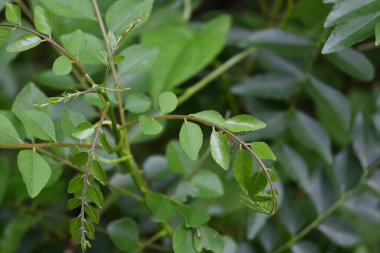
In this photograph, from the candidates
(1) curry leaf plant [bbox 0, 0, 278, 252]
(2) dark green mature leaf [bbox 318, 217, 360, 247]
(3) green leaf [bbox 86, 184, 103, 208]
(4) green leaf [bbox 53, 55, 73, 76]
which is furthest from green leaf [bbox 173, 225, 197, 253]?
(2) dark green mature leaf [bbox 318, 217, 360, 247]

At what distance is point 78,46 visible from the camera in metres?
0.63

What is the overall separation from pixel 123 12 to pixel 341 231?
54 centimetres

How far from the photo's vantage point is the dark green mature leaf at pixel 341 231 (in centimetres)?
98

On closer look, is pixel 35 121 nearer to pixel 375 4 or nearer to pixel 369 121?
pixel 375 4

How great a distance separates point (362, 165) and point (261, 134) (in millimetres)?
179

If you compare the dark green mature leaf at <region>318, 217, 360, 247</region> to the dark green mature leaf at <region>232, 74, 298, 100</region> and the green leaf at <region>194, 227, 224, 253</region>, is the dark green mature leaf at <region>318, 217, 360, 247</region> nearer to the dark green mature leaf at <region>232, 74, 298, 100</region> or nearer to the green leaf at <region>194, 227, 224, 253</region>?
the dark green mature leaf at <region>232, 74, 298, 100</region>

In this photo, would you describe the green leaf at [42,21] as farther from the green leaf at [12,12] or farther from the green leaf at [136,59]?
the green leaf at [136,59]

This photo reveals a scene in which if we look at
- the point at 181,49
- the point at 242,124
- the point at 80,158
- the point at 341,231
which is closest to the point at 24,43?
the point at 80,158

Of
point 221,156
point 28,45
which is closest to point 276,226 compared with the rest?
point 221,156

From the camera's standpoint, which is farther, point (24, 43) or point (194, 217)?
point (194, 217)

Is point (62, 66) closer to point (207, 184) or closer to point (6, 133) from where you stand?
point (6, 133)

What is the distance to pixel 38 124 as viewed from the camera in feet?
2.13

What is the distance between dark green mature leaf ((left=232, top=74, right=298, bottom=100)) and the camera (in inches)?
39.9

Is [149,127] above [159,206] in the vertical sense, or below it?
above
